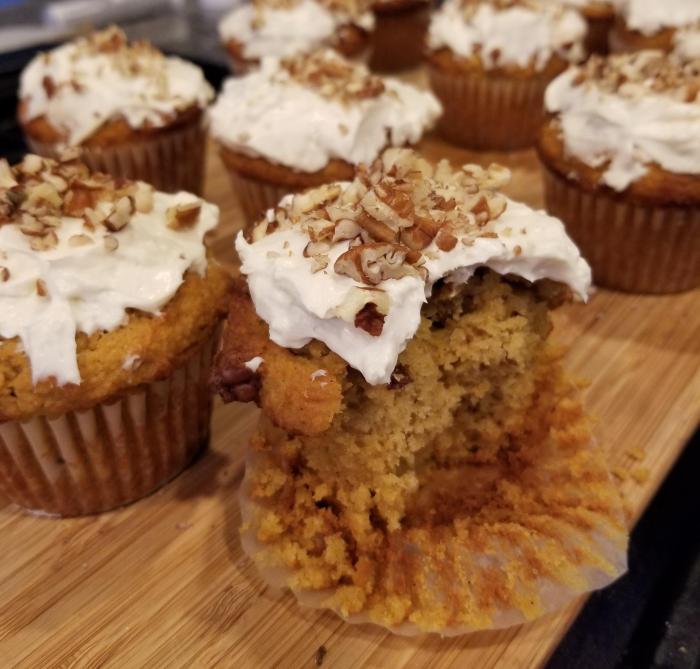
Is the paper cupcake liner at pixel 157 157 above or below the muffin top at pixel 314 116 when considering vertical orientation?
below

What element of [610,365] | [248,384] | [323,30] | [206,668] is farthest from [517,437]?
[323,30]

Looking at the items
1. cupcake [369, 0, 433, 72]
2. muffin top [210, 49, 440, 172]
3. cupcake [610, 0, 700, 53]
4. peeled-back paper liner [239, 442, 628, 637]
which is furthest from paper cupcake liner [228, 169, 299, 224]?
cupcake [610, 0, 700, 53]

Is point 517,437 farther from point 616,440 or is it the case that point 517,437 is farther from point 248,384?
point 248,384

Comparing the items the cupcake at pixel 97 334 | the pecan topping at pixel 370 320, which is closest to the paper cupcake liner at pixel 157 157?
the cupcake at pixel 97 334

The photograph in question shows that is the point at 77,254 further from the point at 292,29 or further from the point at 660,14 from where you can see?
the point at 660,14

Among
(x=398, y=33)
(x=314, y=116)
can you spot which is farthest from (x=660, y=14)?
(x=314, y=116)

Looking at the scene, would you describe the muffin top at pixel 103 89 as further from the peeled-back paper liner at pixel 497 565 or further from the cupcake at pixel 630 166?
the peeled-back paper liner at pixel 497 565

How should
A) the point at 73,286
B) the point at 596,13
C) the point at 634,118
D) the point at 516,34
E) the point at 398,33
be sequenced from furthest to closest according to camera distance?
the point at 398,33 → the point at 596,13 → the point at 516,34 → the point at 634,118 → the point at 73,286
